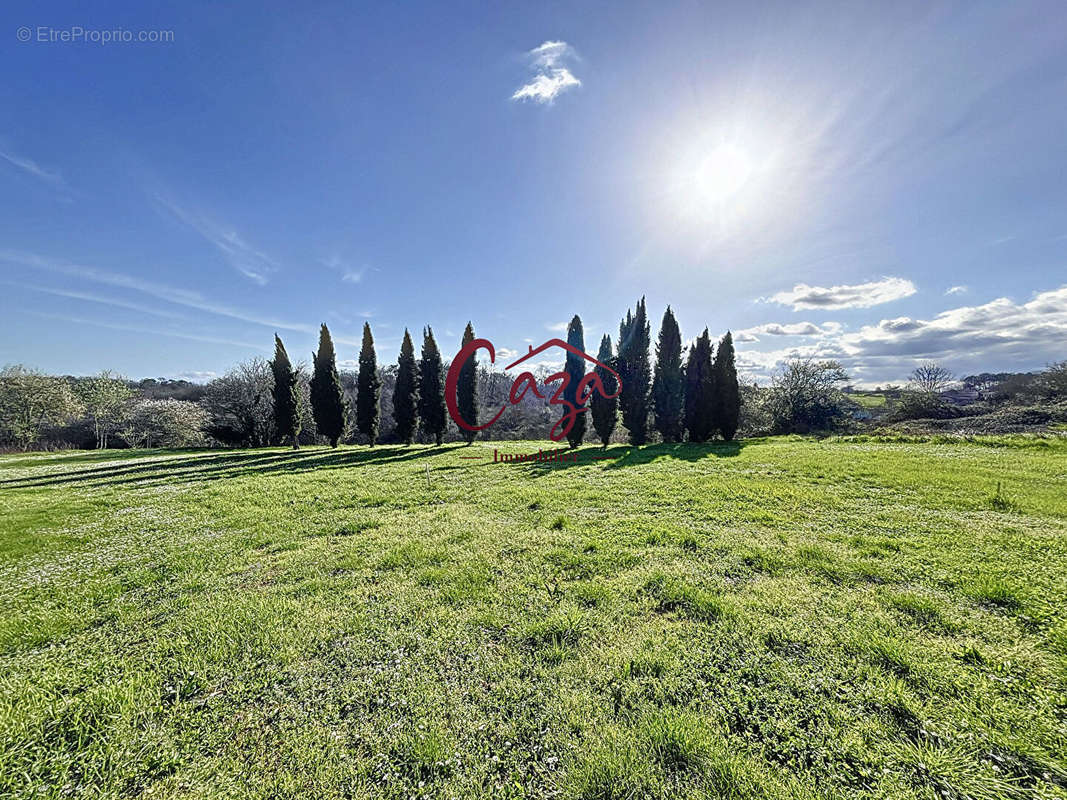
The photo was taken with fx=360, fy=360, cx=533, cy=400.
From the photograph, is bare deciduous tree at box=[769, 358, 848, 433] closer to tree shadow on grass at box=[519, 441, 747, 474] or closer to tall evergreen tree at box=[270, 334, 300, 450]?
tree shadow on grass at box=[519, 441, 747, 474]

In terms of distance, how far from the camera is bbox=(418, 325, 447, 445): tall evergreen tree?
27.8 metres

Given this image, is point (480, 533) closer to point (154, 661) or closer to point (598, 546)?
point (598, 546)

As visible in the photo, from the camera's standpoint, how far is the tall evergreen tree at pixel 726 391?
25453mm

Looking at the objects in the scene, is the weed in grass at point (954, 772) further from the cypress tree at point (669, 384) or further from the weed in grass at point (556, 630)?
the cypress tree at point (669, 384)

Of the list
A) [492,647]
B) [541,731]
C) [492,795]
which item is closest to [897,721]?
[541,731]

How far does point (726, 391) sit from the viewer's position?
84.1 ft

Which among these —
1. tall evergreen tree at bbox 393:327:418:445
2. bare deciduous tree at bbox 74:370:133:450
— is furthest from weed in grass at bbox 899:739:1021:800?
bare deciduous tree at bbox 74:370:133:450

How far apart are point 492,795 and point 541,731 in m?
0.59

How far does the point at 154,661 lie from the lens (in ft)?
12.6

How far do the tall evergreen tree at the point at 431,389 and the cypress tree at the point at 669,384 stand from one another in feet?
54.0

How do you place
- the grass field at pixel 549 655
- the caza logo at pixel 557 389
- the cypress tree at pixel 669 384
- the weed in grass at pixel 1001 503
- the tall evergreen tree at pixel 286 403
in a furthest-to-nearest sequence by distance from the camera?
the tall evergreen tree at pixel 286 403 < the cypress tree at pixel 669 384 < the caza logo at pixel 557 389 < the weed in grass at pixel 1001 503 < the grass field at pixel 549 655

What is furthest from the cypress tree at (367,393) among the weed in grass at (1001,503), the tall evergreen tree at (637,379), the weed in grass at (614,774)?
the weed in grass at (1001,503)

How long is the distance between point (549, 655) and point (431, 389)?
25825 millimetres

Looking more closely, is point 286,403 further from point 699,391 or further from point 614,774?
point 614,774
